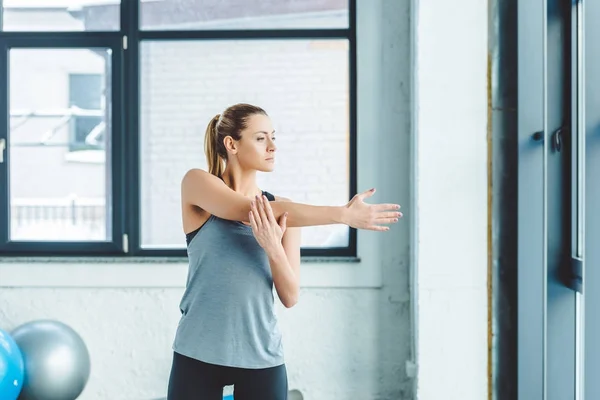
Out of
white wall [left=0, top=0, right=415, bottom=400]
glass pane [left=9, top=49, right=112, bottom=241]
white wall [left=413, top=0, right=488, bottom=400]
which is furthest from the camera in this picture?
glass pane [left=9, top=49, right=112, bottom=241]

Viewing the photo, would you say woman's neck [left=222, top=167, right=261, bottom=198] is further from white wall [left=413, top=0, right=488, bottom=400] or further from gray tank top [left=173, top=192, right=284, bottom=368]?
white wall [left=413, top=0, right=488, bottom=400]

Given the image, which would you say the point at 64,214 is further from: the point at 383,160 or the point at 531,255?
the point at 531,255

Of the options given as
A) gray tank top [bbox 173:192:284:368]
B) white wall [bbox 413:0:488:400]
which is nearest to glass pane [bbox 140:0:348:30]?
white wall [bbox 413:0:488:400]

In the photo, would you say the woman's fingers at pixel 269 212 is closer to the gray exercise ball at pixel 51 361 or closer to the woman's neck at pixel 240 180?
the woman's neck at pixel 240 180

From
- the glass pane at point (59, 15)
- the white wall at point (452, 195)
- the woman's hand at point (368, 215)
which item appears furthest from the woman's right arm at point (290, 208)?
the glass pane at point (59, 15)

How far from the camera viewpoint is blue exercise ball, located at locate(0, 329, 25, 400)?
240 centimetres

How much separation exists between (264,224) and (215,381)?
40 centimetres

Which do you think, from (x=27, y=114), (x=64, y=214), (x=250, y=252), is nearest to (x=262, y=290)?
(x=250, y=252)

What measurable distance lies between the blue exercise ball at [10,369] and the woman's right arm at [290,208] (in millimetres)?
1180

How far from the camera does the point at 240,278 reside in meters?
1.61

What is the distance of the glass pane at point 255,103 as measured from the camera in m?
3.03

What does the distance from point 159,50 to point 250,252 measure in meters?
1.69

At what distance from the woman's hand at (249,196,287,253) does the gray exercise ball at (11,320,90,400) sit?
1418 mm

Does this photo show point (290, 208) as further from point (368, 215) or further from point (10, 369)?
point (10, 369)
